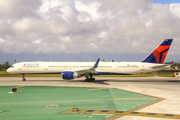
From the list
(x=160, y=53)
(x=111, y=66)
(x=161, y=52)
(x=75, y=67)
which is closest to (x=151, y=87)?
(x=111, y=66)

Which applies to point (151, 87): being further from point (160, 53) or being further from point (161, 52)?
point (161, 52)

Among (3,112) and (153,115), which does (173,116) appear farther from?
(3,112)

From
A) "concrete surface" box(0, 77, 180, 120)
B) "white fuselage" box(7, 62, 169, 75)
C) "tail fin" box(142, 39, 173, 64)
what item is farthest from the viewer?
"white fuselage" box(7, 62, 169, 75)

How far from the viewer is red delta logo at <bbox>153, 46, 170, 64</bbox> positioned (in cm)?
3631

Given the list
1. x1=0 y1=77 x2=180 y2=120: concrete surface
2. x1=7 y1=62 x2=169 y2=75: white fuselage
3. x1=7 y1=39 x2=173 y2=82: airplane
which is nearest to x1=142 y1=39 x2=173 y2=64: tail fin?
x1=7 y1=39 x2=173 y2=82: airplane

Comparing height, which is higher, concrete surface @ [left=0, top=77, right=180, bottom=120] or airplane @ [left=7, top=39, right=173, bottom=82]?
airplane @ [left=7, top=39, right=173, bottom=82]

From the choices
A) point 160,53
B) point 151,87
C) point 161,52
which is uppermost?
point 161,52

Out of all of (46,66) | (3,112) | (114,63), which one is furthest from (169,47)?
(3,112)

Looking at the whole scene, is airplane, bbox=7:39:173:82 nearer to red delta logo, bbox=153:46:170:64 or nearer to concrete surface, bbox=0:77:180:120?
red delta logo, bbox=153:46:170:64

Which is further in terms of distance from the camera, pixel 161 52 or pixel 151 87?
pixel 161 52

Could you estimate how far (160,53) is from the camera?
119 ft

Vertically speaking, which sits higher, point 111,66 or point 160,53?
point 160,53

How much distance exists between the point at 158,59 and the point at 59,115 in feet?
102

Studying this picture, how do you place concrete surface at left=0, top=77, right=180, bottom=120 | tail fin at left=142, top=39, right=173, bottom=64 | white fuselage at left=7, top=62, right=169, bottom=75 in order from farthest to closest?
white fuselage at left=7, top=62, right=169, bottom=75, tail fin at left=142, top=39, right=173, bottom=64, concrete surface at left=0, top=77, right=180, bottom=120
